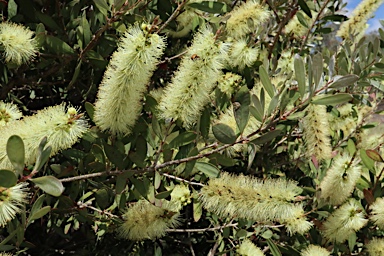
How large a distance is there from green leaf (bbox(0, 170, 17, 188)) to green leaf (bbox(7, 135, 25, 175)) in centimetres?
4

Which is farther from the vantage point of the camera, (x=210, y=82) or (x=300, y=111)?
(x=300, y=111)

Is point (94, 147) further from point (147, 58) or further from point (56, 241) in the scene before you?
point (56, 241)

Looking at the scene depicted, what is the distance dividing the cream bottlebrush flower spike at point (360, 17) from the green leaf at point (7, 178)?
7.24ft

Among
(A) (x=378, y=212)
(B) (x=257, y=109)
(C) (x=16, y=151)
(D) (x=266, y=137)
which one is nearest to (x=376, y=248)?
(A) (x=378, y=212)

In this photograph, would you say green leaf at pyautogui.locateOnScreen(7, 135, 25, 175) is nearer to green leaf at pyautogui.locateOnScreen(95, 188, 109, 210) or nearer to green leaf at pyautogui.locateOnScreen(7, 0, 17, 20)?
green leaf at pyautogui.locateOnScreen(95, 188, 109, 210)

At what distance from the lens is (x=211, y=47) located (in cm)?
136

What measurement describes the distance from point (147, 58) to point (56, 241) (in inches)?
62.7

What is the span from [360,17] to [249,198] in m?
1.79

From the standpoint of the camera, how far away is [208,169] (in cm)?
157

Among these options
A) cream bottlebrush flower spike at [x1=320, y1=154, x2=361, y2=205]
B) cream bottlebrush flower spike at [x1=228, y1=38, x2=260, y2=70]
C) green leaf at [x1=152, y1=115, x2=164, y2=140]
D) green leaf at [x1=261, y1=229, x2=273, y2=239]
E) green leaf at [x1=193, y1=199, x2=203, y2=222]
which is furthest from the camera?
green leaf at [x1=261, y1=229, x2=273, y2=239]

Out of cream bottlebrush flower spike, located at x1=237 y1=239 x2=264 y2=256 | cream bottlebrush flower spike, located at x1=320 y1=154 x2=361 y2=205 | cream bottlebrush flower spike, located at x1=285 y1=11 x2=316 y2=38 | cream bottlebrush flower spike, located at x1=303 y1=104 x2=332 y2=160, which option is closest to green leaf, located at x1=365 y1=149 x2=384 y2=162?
cream bottlebrush flower spike, located at x1=320 y1=154 x2=361 y2=205

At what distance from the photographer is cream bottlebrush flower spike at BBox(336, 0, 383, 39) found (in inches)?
109

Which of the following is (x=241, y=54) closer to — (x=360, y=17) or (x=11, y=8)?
(x=11, y=8)

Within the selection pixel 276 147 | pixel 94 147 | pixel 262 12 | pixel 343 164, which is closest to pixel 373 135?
pixel 276 147
